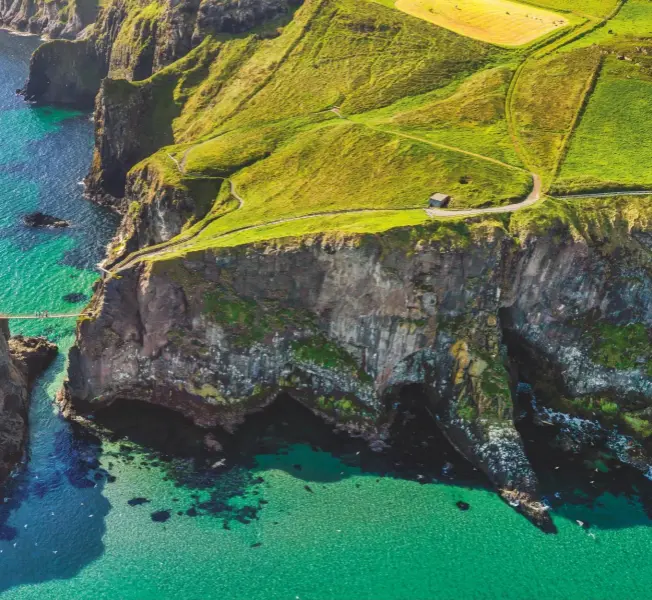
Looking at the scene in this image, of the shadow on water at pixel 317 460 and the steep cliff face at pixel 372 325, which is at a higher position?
the steep cliff face at pixel 372 325

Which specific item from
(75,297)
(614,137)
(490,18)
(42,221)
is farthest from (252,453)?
(490,18)

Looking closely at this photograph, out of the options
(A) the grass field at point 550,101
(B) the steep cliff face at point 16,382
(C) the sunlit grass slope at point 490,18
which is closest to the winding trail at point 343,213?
(A) the grass field at point 550,101

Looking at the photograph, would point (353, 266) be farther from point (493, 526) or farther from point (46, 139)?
point (46, 139)

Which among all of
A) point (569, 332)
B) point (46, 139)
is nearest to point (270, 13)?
point (46, 139)

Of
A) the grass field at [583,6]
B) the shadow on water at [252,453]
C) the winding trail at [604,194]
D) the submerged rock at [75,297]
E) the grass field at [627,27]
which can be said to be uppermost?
the grass field at [583,6]

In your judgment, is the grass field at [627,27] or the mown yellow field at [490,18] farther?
the mown yellow field at [490,18]

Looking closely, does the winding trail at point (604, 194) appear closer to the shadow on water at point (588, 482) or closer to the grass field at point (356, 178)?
the grass field at point (356, 178)
